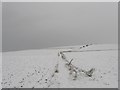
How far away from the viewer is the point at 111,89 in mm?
14344

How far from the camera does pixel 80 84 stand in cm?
1589

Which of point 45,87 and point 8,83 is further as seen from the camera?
point 8,83

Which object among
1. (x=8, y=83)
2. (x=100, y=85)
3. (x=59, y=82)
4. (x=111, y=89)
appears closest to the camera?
(x=111, y=89)

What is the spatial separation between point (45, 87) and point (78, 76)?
428 cm

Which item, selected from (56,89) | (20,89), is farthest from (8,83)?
(56,89)

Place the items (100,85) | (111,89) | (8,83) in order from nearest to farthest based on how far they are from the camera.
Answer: (111,89)
(100,85)
(8,83)

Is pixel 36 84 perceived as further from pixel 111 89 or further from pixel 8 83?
pixel 111 89

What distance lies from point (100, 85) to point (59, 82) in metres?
3.54

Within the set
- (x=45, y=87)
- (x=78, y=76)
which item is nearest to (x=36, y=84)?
(x=45, y=87)

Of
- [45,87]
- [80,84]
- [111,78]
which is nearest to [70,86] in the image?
[80,84]

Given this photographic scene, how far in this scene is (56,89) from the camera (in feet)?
48.5

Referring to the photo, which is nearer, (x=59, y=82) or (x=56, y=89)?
(x=56, y=89)

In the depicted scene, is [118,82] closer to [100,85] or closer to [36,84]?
[100,85]

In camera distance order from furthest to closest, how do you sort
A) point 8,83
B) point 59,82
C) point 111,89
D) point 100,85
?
1. point 8,83
2. point 59,82
3. point 100,85
4. point 111,89
